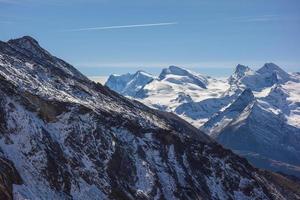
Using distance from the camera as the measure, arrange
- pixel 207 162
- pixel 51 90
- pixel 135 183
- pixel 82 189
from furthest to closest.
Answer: pixel 207 162
pixel 51 90
pixel 135 183
pixel 82 189

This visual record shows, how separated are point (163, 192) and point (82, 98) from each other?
149 feet

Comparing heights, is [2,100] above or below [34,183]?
above

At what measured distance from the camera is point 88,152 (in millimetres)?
137125

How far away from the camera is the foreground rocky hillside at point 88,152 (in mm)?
117219

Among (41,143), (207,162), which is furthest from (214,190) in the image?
(41,143)

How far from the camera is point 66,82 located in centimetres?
18288

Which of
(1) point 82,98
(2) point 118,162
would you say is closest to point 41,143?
(2) point 118,162

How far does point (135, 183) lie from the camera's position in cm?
14025

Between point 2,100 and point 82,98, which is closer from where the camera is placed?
point 2,100

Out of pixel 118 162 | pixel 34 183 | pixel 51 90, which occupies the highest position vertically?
pixel 51 90

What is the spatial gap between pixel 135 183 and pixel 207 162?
128 ft

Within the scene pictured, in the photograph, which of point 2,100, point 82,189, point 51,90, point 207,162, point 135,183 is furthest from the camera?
point 207,162

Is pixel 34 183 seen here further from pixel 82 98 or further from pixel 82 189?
pixel 82 98

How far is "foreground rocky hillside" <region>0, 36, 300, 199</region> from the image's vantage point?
11722 centimetres
